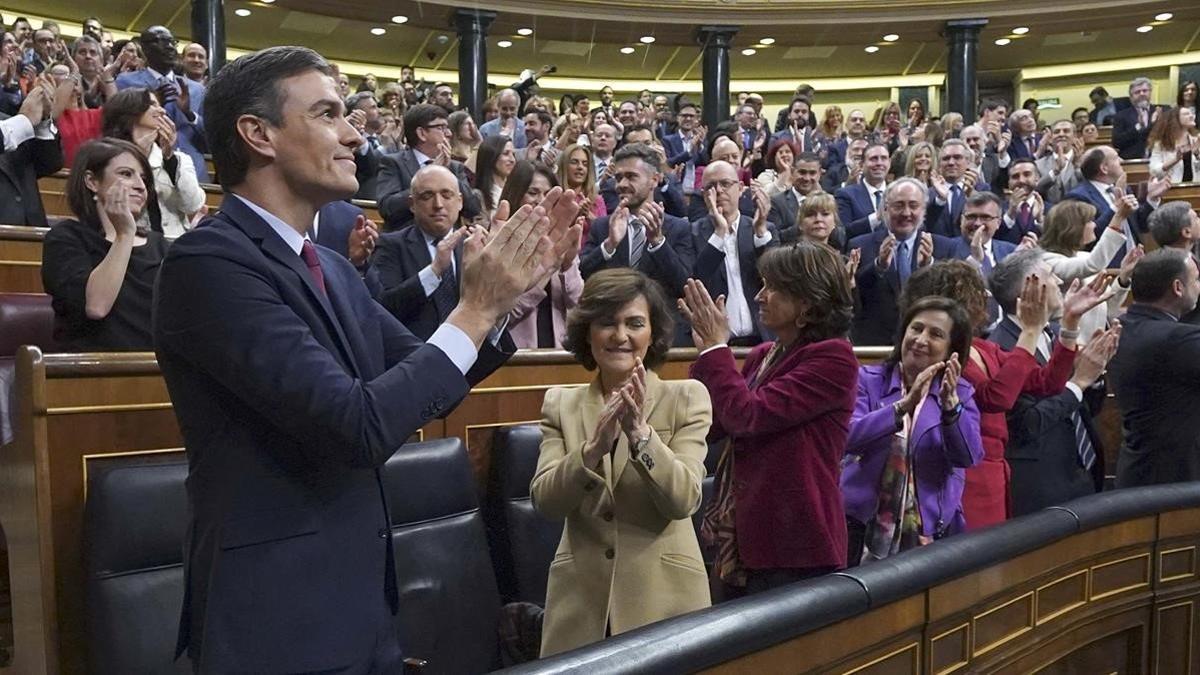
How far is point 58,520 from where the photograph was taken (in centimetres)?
141

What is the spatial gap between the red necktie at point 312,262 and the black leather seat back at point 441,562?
0.68 m

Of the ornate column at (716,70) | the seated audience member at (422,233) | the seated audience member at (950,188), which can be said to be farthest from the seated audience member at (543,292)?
the ornate column at (716,70)

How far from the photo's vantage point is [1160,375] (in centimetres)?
223

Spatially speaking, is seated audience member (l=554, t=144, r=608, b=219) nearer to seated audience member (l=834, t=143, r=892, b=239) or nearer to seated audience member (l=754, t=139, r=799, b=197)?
seated audience member (l=754, t=139, r=799, b=197)

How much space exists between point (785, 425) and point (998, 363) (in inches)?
28.4

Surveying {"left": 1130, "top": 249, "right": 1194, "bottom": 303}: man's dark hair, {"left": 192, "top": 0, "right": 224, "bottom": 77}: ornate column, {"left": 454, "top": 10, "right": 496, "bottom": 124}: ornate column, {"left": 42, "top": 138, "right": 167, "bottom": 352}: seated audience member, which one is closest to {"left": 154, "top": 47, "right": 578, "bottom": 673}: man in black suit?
{"left": 42, "top": 138, "right": 167, "bottom": 352}: seated audience member

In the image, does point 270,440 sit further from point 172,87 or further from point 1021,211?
point 1021,211

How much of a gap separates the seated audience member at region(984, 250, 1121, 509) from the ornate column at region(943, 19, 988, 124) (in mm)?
7816

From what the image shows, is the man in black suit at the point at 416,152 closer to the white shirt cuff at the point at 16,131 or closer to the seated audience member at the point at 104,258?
the white shirt cuff at the point at 16,131

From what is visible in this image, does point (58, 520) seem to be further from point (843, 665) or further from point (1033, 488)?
point (1033, 488)

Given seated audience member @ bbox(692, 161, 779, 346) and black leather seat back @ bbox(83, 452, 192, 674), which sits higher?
seated audience member @ bbox(692, 161, 779, 346)

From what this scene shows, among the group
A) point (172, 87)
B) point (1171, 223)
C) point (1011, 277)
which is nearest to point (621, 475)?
point (1011, 277)

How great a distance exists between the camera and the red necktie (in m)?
0.97

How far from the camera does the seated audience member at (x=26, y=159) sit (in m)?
2.93
